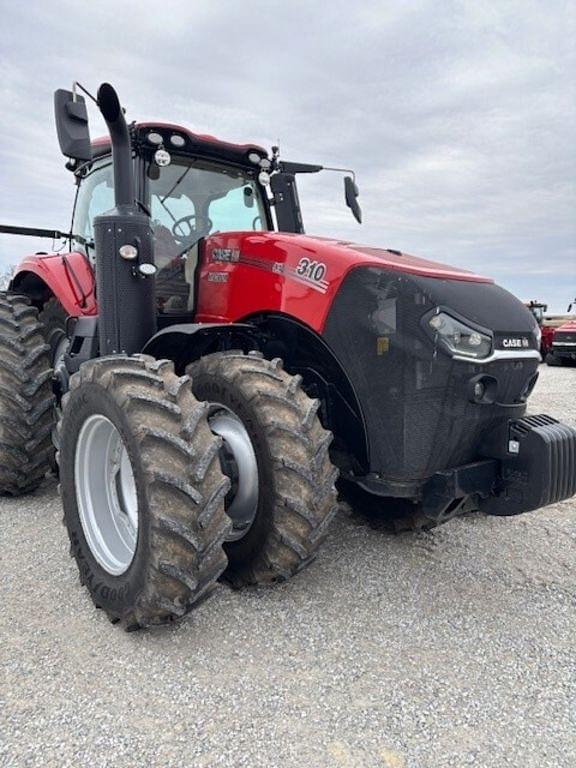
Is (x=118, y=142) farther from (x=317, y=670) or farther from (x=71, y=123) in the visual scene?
(x=317, y=670)

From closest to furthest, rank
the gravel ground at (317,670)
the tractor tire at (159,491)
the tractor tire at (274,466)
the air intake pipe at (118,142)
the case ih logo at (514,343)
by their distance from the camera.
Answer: the gravel ground at (317,670) < the tractor tire at (159,491) < the tractor tire at (274,466) < the case ih logo at (514,343) < the air intake pipe at (118,142)

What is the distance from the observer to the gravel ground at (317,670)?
1.85 m

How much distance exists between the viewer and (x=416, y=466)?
259 centimetres

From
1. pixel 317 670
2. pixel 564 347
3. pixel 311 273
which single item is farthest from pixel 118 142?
pixel 564 347

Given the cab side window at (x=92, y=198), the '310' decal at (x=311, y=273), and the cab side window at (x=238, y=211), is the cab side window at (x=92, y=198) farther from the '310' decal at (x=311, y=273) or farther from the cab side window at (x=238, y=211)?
the '310' decal at (x=311, y=273)

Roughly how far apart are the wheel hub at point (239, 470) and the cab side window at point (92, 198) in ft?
6.47

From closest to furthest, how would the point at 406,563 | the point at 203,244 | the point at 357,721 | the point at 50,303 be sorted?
the point at 357,721 → the point at 406,563 → the point at 203,244 → the point at 50,303

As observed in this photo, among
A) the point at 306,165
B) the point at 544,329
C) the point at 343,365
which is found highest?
the point at 306,165

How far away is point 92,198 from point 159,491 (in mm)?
2710

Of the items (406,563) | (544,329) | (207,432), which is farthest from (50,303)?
(544,329)

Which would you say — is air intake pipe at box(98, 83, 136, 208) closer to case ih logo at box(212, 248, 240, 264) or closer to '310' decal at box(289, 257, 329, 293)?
case ih logo at box(212, 248, 240, 264)

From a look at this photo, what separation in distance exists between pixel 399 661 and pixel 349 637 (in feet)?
0.79

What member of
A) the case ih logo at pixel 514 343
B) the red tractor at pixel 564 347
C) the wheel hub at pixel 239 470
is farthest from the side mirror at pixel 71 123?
the red tractor at pixel 564 347

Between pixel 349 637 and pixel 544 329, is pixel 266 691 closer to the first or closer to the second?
pixel 349 637
